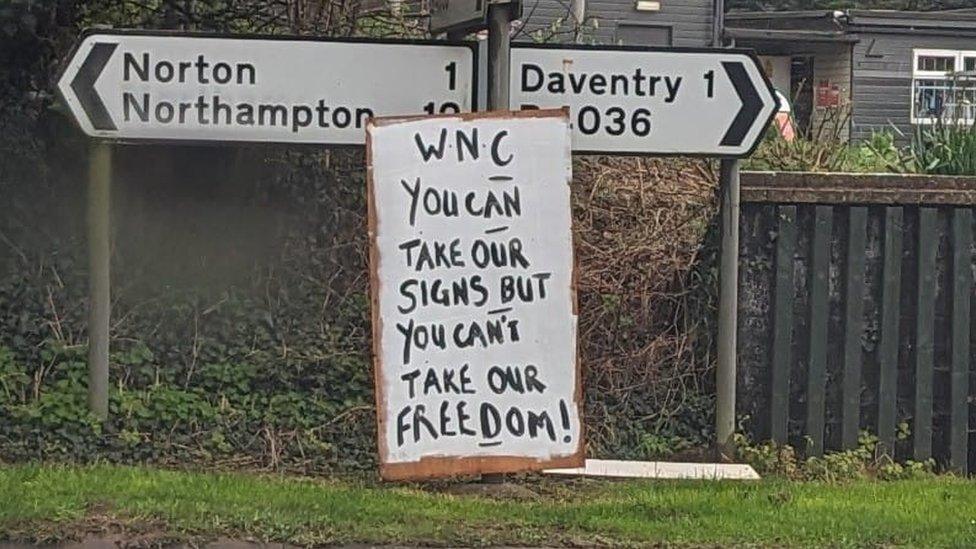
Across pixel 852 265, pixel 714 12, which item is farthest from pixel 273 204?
pixel 714 12

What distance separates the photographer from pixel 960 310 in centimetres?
810

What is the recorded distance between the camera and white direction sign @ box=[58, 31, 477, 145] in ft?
23.4

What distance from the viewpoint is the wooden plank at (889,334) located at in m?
8.08

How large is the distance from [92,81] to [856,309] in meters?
4.42

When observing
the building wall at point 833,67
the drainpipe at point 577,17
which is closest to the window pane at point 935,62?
the building wall at point 833,67

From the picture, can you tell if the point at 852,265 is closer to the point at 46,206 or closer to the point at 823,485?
the point at 823,485

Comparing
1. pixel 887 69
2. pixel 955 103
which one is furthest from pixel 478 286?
pixel 887 69

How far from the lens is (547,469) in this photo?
6.59m

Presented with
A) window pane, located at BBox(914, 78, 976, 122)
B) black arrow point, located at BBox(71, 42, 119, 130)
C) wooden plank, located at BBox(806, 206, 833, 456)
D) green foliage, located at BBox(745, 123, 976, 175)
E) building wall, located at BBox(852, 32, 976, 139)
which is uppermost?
building wall, located at BBox(852, 32, 976, 139)

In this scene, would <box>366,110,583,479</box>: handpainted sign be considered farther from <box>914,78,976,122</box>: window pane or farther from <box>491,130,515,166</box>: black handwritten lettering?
<box>914,78,976,122</box>: window pane

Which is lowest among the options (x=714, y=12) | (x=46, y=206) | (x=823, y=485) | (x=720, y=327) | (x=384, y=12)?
(x=823, y=485)

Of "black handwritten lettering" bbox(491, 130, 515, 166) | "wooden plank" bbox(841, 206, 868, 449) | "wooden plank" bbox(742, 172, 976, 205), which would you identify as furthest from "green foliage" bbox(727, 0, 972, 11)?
"black handwritten lettering" bbox(491, 130, 515, 166)

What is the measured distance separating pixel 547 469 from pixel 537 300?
0.80m

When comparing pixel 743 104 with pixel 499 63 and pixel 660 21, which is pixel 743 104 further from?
pixel 660 21
